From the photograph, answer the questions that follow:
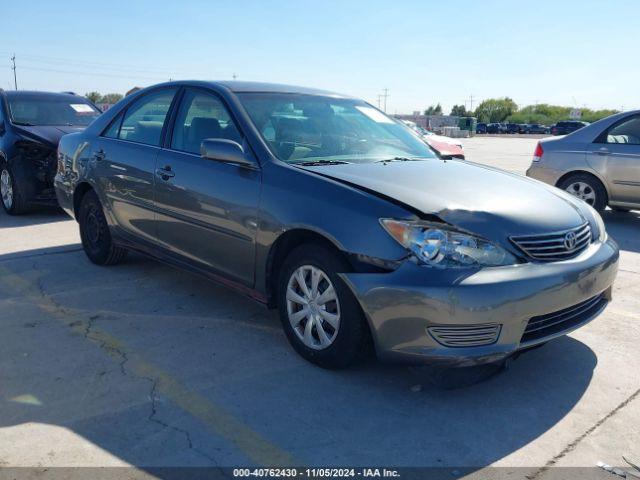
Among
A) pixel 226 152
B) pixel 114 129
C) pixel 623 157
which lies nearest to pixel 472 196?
pixel 226 152

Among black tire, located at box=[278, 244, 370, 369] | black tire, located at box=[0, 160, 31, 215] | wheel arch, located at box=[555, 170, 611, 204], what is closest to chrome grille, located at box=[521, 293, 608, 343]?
black tire, located at box=[278, 244, 370, 369]

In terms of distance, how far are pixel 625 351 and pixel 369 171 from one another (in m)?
2.00

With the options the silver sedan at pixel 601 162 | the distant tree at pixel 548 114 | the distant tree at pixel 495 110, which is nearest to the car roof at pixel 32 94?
the silver sedan at pixel 601 162

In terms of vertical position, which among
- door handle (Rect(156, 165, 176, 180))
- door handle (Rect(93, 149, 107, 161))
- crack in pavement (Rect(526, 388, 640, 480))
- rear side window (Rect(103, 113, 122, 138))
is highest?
rear side window (Rect(103, 113, 122, 138))

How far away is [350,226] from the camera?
126 inches

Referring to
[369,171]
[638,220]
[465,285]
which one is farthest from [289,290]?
[638,220]

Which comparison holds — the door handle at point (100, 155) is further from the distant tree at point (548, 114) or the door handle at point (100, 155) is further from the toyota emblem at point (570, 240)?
the distant tree at point (548, 114)

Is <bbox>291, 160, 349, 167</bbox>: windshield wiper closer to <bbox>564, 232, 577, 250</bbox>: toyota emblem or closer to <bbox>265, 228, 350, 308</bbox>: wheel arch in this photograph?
<bbox>265, 228, 350, 308</bbox>: wheel arch

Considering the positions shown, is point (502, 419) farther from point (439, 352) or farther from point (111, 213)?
point (111, 213)

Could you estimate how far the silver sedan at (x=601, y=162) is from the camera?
7.82m

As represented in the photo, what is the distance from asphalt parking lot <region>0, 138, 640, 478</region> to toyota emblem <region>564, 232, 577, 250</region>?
76 centimetres

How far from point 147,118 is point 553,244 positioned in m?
3.31

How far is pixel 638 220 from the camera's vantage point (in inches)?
339

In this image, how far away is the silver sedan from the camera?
25.6 feet
